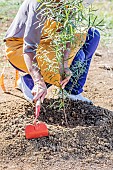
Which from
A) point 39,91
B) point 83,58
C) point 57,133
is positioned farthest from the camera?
point 83,58

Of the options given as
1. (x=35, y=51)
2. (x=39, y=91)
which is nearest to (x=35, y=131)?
(x=39, y=91)

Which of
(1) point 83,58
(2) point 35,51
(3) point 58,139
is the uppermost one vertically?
(2) point 35,51

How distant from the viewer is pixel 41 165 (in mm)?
3346

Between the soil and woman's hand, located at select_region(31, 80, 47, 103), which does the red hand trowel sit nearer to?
the soil

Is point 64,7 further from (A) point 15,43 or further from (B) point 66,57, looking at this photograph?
(A) point 15,43

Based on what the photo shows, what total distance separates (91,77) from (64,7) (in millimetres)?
2027

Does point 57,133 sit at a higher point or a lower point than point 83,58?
lower

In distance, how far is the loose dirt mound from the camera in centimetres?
346

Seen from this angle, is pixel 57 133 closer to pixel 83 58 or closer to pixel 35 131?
pixel 35 131

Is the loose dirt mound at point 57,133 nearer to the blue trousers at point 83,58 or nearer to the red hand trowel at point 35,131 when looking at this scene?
the red hand trowel at point 35,131

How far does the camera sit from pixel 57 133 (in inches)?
141

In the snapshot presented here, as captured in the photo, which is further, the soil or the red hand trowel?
the red hand trowel

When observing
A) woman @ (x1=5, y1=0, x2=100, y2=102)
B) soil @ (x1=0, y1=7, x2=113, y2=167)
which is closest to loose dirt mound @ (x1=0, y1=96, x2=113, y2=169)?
soil @ (x1=0, y1=7, x2=113, y2=167)

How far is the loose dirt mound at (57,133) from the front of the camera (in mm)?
3458
